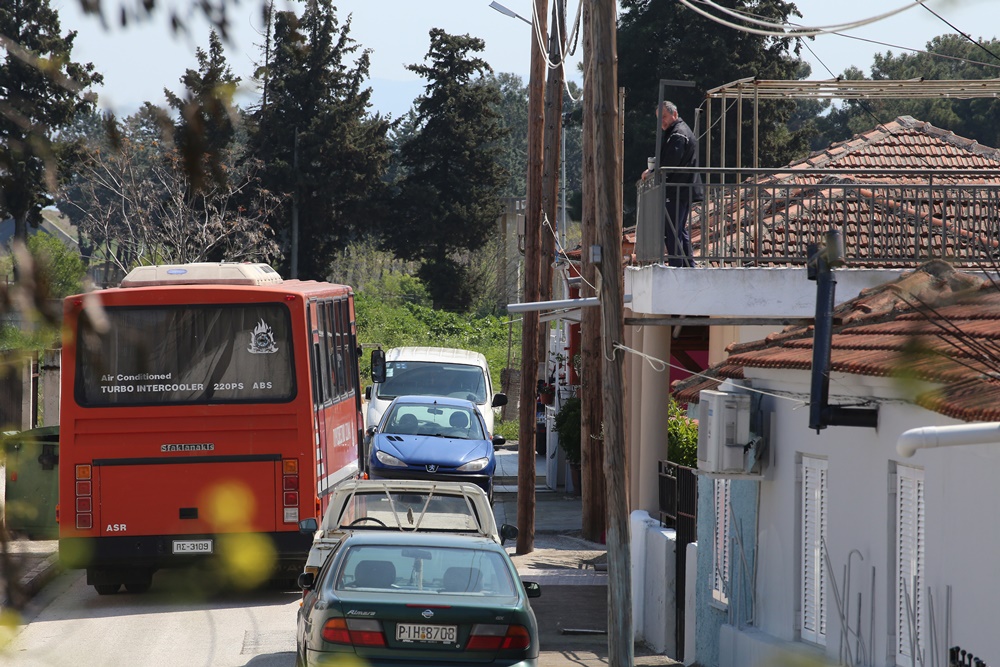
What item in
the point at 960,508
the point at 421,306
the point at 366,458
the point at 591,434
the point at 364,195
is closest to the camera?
the point at 960,508

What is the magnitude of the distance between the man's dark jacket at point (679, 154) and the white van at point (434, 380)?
41.4 ft

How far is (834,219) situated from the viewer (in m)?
13.4

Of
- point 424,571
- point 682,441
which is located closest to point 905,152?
point 682,441

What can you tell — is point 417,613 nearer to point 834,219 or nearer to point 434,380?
point 834,219

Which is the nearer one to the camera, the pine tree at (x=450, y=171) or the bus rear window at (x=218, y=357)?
the bus rear window at (x=218, y=357)

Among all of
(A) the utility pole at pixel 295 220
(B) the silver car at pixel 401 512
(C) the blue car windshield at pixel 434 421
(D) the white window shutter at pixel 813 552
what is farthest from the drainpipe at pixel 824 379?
(A) the utility pole at pixel 295 220

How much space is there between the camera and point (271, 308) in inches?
548

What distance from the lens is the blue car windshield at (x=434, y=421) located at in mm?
21562

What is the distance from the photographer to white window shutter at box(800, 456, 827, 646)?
30.1 feet

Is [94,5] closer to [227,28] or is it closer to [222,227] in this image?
[227,28]

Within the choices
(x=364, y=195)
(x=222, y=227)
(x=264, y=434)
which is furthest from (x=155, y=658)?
(x=364, y=195)

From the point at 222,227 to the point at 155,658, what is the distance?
2408 cm

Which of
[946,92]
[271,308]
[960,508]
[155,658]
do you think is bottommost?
[155,658]

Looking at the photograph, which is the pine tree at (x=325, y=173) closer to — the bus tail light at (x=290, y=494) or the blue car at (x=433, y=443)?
the blue car at (x=433, y=443)
